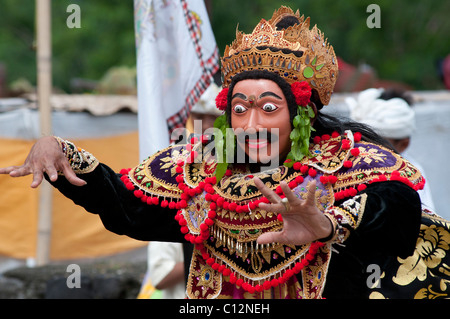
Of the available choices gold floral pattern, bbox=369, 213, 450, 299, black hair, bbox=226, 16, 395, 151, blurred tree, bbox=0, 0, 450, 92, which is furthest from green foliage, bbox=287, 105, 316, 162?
blurred tree, bbox=0, 0, 450, 92

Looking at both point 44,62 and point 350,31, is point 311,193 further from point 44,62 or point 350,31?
point 350,31

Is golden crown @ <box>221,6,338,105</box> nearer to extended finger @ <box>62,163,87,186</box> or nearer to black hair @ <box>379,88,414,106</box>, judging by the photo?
extended finger @ <box>62,163,87,186</box>

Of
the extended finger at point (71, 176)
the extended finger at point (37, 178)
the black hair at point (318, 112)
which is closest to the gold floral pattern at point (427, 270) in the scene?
the black hair at point (318, 112)

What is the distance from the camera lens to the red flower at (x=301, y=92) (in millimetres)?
2664

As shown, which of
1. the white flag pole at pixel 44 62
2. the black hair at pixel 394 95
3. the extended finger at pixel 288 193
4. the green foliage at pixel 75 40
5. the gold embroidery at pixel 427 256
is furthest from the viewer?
the green foliage at pixel 75 40

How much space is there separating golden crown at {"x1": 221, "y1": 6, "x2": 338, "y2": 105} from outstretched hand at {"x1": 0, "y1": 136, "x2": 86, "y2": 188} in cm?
76

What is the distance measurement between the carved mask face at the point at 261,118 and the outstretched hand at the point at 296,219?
1.52 feet

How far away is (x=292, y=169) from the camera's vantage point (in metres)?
2.69

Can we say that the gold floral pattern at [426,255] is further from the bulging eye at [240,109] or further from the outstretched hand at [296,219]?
the bulging eye at [240,109]

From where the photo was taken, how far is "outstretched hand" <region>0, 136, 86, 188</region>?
242 centimetres

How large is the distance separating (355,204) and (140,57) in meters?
2.03

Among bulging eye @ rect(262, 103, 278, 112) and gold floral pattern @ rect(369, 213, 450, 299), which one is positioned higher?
bulging eye @ rect(262, 103, 278, 112)

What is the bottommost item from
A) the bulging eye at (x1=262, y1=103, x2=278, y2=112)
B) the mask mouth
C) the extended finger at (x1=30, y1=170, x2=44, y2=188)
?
the extended finger at (x1=30, y1=170, x2=44, y2=188)

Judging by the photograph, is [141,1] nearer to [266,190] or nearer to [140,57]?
[140,57]
